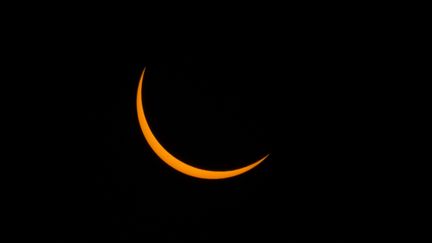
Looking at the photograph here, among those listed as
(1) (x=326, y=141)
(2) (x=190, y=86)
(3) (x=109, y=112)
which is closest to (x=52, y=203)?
(3) (x=109, y=112)

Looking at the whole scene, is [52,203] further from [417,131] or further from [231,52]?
[417,131]

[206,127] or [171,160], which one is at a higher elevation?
[206,127]

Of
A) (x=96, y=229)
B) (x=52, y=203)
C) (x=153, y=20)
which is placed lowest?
(x=96, y=229)

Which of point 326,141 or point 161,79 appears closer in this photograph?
point 161,79
